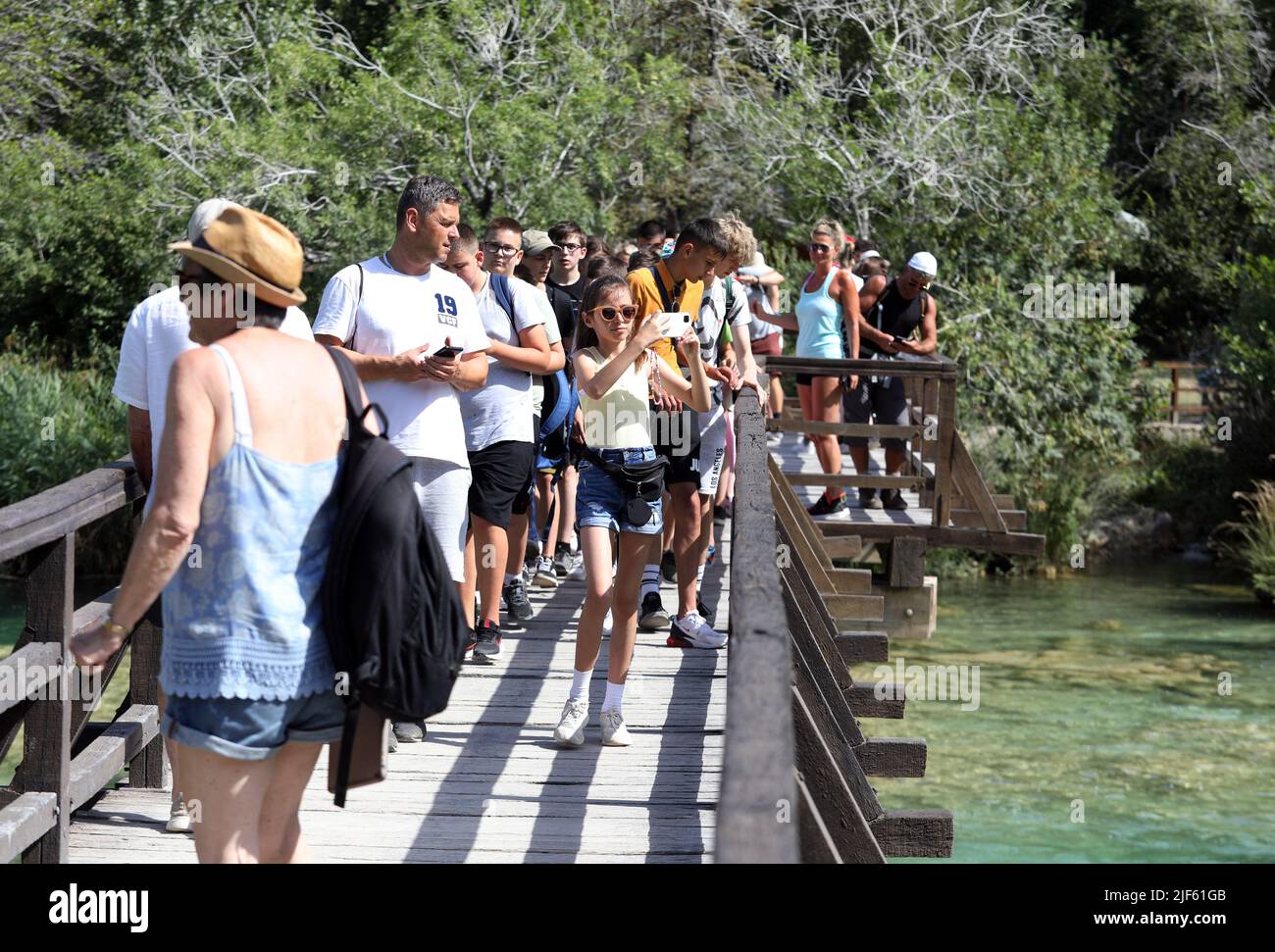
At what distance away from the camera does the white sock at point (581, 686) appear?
5.98 m

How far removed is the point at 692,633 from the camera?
752cm

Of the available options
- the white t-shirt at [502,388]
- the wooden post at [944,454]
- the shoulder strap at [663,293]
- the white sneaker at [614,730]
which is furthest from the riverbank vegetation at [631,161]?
the white sneaker at [614,730]

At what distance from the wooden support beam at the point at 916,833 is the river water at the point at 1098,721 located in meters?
6.23

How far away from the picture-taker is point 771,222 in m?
24.3

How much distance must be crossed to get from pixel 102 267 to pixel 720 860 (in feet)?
76.9

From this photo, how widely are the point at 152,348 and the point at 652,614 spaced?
3.80 metres

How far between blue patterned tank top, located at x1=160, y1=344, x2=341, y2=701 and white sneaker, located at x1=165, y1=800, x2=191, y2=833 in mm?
1894

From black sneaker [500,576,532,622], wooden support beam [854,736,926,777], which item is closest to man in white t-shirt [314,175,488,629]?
wooden support beam [854,736,926,777]

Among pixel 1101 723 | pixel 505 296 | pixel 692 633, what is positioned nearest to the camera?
pixel 505 296

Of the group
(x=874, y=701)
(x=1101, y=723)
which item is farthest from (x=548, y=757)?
(x=1101, y=723)

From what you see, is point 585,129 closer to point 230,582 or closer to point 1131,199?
point 1131,199

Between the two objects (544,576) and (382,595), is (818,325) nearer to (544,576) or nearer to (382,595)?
(544,576)

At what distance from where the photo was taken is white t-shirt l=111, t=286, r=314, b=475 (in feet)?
15.0

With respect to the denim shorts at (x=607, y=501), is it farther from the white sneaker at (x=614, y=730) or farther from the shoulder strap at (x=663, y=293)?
the shoulder strap at (x=663, y=293)
